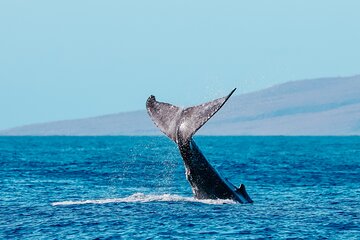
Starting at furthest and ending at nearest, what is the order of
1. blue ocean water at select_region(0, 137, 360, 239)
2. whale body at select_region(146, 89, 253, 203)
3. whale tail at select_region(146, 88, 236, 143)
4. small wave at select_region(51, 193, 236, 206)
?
small wave at select_region(51, 193, 236, 206) → whale body at select_region(146, 89, 253, 203) → whale tail at select_region(146, 88, 236, 143) → blue ocean water at select_region(0, 137, 360, 239)

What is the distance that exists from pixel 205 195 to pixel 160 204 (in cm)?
121

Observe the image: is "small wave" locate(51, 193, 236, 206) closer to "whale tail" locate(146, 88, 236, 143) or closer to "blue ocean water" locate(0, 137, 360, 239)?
"blue ocean water" locate(0, 137, 360, 239)

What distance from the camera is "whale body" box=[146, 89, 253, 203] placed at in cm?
2300

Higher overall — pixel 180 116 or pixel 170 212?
pixel 180 116

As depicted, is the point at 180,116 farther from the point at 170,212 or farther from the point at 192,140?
the point at 170,212

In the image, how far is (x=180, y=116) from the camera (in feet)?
76.9

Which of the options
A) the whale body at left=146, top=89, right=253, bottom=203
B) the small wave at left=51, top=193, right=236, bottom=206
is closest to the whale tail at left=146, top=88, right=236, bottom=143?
the whale body at left=146, top=89, right=253, bottom=203

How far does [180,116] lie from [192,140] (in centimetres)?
101

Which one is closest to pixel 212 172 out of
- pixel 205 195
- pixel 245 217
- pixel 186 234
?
pixel 205 195

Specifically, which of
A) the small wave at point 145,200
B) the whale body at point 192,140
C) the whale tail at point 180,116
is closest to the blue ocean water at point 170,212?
the small wave at point 145,200

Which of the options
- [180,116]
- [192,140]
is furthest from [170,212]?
[180,116]

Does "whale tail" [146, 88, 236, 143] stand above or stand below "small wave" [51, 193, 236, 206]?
above

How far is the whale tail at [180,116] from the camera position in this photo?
2280 cm

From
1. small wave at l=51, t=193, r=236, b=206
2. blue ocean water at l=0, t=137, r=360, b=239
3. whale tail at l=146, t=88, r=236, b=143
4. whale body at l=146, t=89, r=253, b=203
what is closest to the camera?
blue ocean water at l=0, t=137, r=360, b=239
